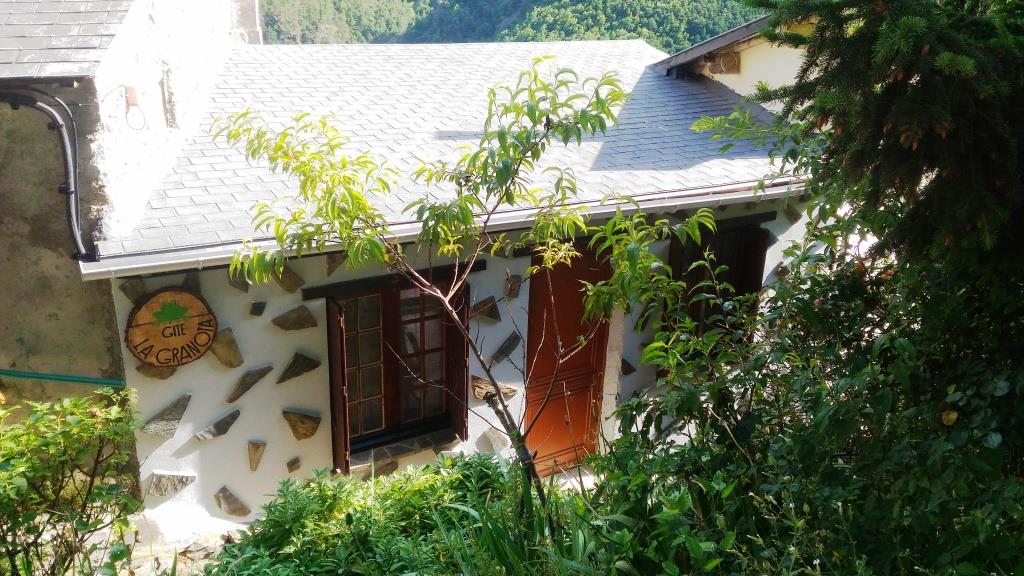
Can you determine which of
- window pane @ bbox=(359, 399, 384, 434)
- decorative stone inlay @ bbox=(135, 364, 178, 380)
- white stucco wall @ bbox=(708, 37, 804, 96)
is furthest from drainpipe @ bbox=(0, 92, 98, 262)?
white stucco wall @ bbox=(708, 37, 804, 96)

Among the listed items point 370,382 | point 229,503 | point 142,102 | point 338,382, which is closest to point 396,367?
point 370,382

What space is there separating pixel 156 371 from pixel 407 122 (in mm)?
2695

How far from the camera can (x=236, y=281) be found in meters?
4.39

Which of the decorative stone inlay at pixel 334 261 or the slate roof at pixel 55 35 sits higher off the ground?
the slate roof at pixel 55 35

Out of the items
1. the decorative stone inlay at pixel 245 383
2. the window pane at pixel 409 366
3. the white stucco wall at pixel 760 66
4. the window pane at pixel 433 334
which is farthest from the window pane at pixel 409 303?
the white stucco wall at pixel 760 66

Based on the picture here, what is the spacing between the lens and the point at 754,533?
269 centimetres

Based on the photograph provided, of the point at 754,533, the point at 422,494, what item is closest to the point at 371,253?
the point at 422,494

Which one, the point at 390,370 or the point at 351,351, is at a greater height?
the point at 351,351

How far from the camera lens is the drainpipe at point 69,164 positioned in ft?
12.7

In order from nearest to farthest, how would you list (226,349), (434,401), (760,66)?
(226,349) → (434,401) → (760,66)

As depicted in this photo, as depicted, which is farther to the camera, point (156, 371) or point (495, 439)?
point (495, 439)

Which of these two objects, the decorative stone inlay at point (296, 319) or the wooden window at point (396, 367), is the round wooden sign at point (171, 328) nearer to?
the decorative stone inlay at point (296, 319)

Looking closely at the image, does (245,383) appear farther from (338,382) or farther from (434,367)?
(434,367)

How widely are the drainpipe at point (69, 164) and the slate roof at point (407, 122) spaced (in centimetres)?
13
